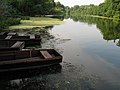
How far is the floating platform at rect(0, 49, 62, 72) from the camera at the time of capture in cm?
1557

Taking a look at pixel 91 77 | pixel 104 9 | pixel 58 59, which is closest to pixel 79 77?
pixel 91 77

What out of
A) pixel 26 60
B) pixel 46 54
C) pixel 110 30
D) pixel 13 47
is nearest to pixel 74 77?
pixel 46 54

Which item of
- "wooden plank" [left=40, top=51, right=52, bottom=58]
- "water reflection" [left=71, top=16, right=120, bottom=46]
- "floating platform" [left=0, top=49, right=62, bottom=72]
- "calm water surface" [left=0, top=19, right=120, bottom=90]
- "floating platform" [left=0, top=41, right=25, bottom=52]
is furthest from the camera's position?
"water reflection" [left=71, top=16, right=120, bottom=46]

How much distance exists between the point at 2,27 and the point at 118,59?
2715 centimetres

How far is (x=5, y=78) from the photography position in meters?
15.1

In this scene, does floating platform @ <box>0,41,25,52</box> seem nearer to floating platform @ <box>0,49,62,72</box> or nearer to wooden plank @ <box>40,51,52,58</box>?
floating platform @ <box>0,49,62,72</box>

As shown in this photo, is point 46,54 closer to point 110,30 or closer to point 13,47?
point 13,47

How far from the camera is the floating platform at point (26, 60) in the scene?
51.1 ft

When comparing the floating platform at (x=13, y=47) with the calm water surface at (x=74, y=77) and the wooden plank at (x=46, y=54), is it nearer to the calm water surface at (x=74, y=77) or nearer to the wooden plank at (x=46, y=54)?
the wooden plank at (x=46, y=54)

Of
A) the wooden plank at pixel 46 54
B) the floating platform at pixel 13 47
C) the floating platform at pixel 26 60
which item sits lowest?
the floating platform at pixel 26 60

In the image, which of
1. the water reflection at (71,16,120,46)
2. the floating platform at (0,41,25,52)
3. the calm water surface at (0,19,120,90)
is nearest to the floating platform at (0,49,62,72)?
the calm water surface at (0,19,120,90)

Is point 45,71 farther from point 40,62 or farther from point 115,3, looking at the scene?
point 115,3

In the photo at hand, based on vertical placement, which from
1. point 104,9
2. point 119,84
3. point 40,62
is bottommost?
point 119,84

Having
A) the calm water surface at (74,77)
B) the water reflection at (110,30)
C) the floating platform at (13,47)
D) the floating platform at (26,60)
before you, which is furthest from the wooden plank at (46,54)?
the water reflection at (110,30)
